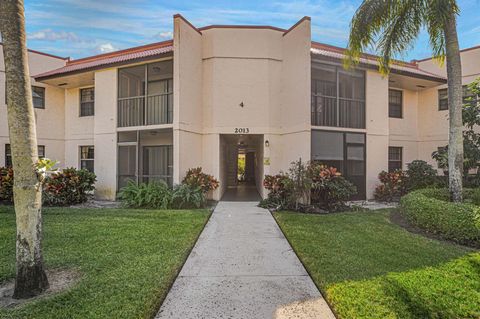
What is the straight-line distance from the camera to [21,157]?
Answer: 3.61 metres

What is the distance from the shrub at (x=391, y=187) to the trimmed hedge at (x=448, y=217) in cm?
378

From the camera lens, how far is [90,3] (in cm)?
633

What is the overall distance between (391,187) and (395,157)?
3.50 metres

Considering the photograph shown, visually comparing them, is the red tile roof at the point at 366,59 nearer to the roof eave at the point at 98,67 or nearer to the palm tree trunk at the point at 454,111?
the palm tree trunk at the point at 454,111

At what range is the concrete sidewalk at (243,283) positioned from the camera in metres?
3.38

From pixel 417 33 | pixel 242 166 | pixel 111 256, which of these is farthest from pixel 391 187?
pixel 242 166

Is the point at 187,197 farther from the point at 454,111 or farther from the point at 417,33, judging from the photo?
the point at 417,33

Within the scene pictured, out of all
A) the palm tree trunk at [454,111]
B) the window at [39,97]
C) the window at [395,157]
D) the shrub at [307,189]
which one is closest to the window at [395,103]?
the window at [395,157]

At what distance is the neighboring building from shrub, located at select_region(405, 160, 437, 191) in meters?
1.24

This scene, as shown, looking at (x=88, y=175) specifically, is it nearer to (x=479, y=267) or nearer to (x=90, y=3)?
(x=90, y=3)

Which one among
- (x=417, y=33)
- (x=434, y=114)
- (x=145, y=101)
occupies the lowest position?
(x=434, y=114)

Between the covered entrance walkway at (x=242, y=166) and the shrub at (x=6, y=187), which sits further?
the covered entrance walkway at (x=242, y=166)

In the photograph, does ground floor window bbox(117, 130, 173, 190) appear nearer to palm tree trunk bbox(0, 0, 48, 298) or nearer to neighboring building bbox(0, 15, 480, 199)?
neighboring building bbox(0, 15, 480, 199)

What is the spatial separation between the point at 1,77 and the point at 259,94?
39.6 feet
